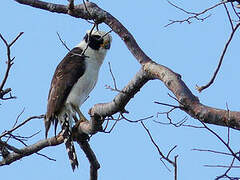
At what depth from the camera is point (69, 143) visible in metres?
5.63

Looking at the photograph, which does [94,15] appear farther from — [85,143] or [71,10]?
[85,143]

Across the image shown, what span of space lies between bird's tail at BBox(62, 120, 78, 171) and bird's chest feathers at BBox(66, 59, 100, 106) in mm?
459

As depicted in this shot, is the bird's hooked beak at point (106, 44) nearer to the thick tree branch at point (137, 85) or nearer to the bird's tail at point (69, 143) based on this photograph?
the bird's tail at point (69, 143)

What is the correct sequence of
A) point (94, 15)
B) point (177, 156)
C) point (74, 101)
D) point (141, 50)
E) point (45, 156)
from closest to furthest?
point (177, 156), point (141, 50), point (94, 15), point (45, 156), point (74, 101)

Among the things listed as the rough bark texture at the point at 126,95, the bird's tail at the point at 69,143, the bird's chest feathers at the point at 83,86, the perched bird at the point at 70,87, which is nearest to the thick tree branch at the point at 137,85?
the rough bark texture at the point at 126,95

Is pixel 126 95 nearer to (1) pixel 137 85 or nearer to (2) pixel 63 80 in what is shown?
(1) pixel 137 85

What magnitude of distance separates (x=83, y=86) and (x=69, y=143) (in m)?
0.99

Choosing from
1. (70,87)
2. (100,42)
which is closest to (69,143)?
(70,87)

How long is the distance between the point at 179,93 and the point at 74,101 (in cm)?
298

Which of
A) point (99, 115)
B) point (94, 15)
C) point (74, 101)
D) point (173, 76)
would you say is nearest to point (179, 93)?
point (173, 76)

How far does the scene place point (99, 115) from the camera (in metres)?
4.45

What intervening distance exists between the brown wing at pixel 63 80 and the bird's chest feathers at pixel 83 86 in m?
0.05

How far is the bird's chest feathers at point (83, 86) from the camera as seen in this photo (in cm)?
637

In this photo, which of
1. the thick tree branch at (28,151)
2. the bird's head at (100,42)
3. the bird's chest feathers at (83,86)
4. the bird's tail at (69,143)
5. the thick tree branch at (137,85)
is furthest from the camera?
the bird's head at (100,42)
